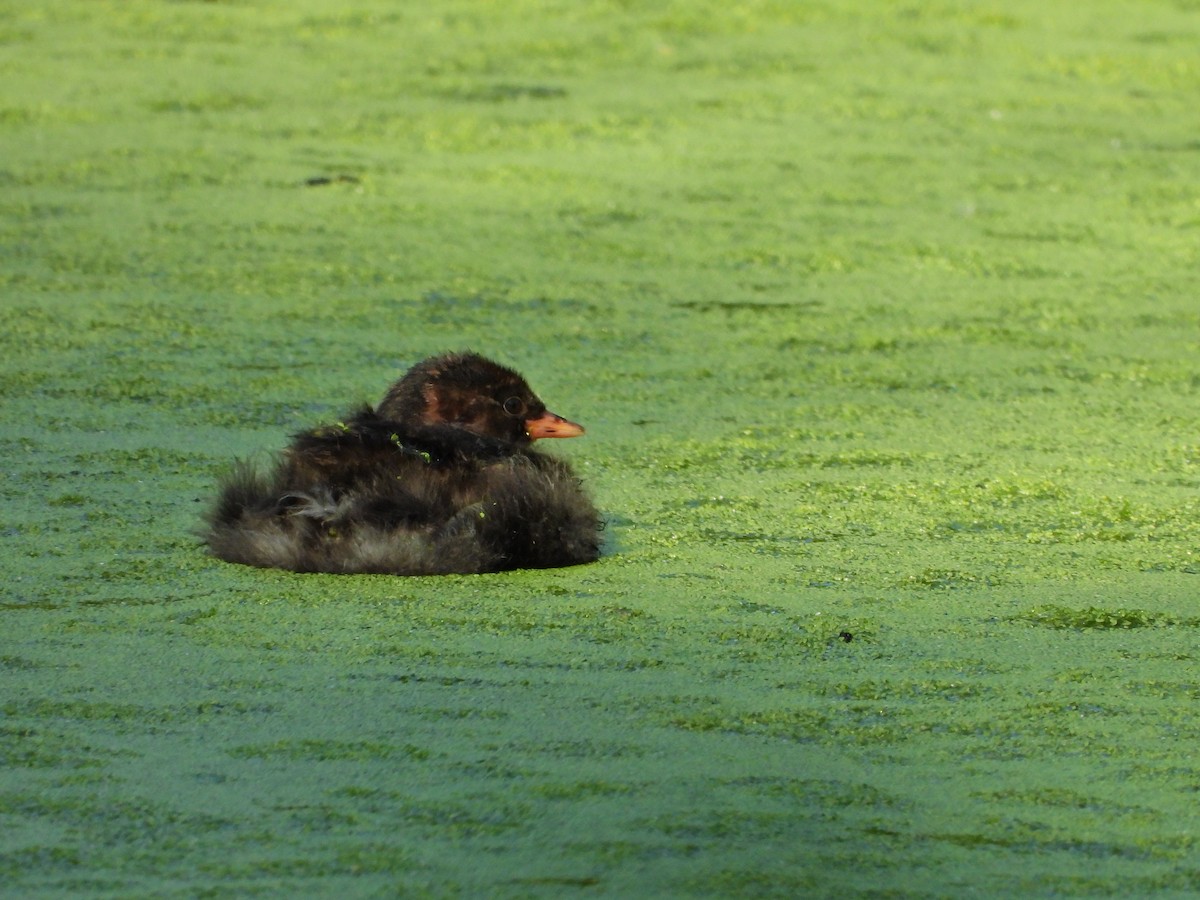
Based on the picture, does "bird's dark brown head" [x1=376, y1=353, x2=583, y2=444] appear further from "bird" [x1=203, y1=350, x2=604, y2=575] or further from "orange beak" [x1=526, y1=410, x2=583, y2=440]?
"bird" [x1=203, y1=350, x2=604, y2=575]

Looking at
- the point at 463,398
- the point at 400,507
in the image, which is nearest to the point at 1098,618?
the point at 400,507

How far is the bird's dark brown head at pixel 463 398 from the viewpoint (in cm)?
377

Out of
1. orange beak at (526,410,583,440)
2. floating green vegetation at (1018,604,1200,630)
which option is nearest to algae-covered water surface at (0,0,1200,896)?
floating green vegetation at (1018,604,1200,630)

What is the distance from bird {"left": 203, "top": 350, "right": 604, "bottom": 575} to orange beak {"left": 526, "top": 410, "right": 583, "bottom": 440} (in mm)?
241

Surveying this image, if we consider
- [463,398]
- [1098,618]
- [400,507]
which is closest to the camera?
[1098,618]

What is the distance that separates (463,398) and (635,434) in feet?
1.78

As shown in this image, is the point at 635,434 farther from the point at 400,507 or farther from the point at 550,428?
the point at 400,507

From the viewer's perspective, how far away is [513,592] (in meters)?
3.16

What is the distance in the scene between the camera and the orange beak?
3818 mm

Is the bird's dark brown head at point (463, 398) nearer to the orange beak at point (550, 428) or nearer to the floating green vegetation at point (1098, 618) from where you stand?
the orange beak at point (550, 428)

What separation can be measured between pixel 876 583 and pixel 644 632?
0.48 meters

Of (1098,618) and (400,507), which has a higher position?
(400,507)

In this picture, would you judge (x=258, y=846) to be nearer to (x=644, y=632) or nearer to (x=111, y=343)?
(x=644, y=632)

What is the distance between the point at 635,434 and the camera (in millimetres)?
4188
